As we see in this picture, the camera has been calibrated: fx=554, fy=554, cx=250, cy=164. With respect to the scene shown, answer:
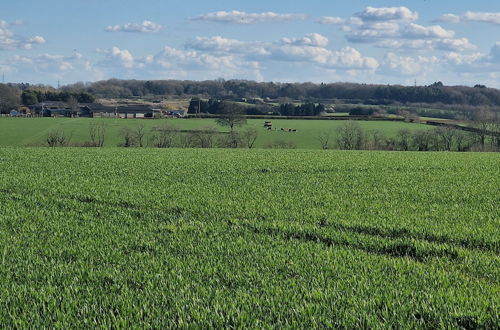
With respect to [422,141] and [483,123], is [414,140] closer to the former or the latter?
[422,141]

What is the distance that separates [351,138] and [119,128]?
3992cm

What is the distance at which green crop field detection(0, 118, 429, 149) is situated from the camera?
8450 cm

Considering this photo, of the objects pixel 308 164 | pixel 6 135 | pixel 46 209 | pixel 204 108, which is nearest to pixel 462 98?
pixel 204 108

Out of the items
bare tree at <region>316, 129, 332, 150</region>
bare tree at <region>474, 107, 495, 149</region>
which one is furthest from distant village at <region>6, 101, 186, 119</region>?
bare tree at <region>474, 107, 495, 149</region>

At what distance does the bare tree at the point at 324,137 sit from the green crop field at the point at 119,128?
2.46ft

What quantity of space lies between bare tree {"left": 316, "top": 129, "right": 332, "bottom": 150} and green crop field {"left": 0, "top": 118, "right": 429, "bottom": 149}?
750 mm

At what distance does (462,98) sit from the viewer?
559ft

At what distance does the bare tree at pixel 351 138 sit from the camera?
8411 centimetres

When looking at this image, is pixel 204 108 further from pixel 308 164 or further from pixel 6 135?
pixel 308 164

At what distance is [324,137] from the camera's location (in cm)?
9206

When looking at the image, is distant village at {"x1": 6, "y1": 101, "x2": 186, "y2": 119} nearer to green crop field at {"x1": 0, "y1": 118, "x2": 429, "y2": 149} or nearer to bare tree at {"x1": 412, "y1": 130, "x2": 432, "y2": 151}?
green crop field at {"x1": 0, "y1": 118, "x2": 429, "y2": 149}

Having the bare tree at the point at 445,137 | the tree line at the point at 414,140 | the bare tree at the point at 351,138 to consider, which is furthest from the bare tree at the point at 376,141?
the bare tree at the point at 445,137

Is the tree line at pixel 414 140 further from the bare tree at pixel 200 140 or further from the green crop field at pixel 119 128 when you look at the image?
the bare tree at pixel 200 140

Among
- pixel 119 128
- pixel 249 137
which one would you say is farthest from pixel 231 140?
pixel 119 128
